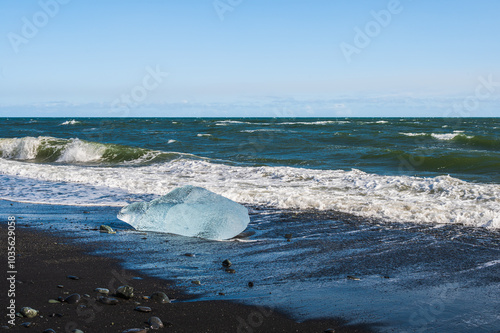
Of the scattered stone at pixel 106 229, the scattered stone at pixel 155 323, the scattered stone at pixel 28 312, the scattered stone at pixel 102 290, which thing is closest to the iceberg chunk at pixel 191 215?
the scattered stone at pixel 106 229

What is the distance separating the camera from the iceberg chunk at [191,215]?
649 centimetres

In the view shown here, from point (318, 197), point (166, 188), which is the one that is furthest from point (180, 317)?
point (166, 188)

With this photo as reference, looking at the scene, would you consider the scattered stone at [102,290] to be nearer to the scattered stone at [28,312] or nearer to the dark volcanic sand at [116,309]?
the dark volcanic sand at [116,309]

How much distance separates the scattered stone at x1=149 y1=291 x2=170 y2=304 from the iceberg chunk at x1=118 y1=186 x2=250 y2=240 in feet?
7.95

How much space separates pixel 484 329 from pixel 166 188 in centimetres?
846

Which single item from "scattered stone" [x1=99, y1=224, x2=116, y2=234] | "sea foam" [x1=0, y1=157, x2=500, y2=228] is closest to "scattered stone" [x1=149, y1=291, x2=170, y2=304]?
"scattered stone" [x1=99, y1=224, x2=116, y2=234]

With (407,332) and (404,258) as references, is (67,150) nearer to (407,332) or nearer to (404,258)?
(404,258)

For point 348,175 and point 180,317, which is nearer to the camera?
point 180,317

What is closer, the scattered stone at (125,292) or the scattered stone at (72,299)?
the scattered stone at (72,299)

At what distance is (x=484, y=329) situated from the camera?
3.41 m

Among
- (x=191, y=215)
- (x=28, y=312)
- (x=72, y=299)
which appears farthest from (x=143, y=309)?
(x=191, y=215)

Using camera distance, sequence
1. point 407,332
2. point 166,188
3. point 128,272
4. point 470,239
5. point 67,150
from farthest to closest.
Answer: point 67,150
point 166,188
point 470,239
point 128,272
point 407,332

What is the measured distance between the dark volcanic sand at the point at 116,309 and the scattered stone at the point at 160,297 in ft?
0.19

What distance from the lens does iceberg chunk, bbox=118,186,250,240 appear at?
649 cm
